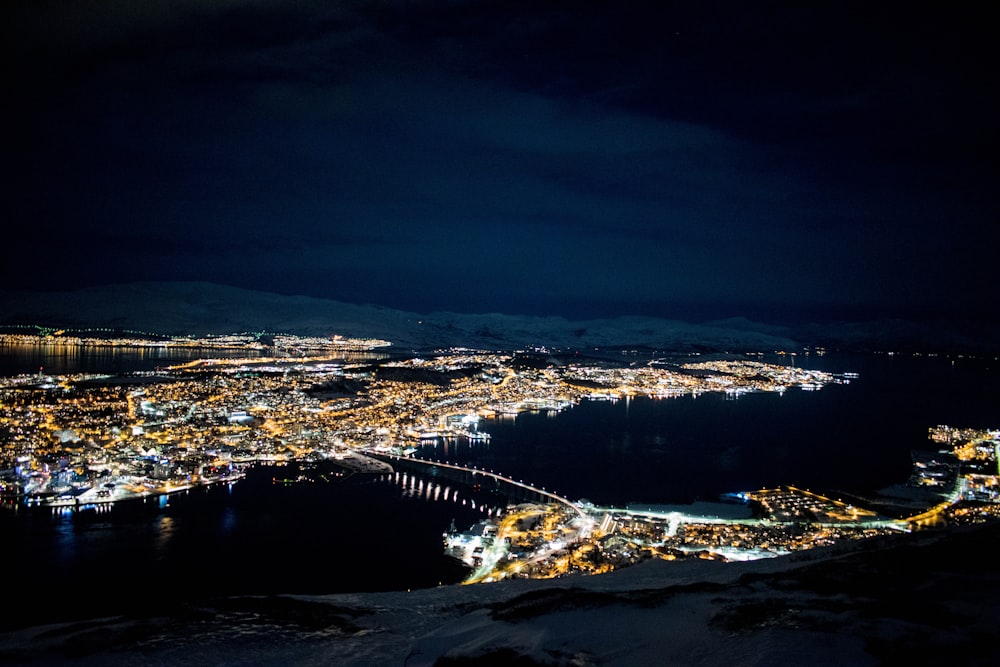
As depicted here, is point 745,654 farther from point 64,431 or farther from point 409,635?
point 64,431

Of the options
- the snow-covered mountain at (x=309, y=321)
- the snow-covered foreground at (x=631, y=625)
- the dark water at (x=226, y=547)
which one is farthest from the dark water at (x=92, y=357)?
the snow-covered foreground at (x=631, y=625)

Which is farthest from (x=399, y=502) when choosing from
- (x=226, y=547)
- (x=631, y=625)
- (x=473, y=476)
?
(x=631, y=625)

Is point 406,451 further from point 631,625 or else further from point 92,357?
point 92,357

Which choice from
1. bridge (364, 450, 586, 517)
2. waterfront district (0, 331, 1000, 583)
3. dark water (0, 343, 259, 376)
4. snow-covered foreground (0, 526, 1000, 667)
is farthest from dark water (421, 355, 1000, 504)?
dark water (0, 343, 259, 376)

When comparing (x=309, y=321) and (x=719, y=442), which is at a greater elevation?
(x=309, y=321)

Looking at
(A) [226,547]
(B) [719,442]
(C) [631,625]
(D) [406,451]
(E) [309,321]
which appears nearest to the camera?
(C) [631,625]

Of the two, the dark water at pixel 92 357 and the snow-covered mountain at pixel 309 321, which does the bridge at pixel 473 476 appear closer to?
the dark water at pixel 92 357
